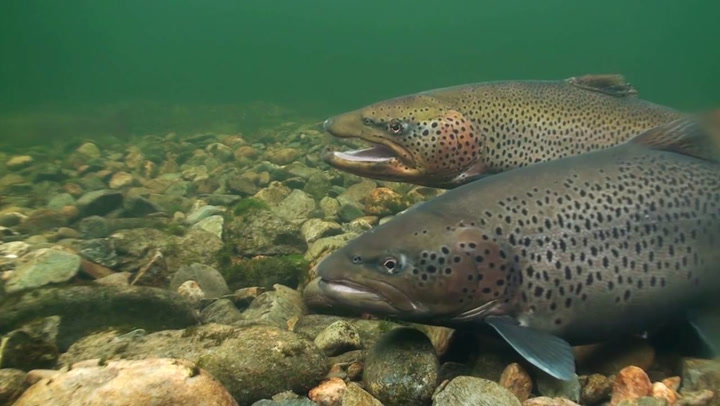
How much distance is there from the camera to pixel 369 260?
253cm

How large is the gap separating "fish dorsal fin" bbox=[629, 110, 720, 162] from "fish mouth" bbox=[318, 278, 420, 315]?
204 cm

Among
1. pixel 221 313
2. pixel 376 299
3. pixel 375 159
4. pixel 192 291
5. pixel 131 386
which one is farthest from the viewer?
pixel 375 159

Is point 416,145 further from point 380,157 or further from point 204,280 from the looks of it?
point 204,280

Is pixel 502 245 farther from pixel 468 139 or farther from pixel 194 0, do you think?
pixel 194 0

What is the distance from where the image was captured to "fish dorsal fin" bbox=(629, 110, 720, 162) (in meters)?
3.24

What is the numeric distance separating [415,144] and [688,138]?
215 cm

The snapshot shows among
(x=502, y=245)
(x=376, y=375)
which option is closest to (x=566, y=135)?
(x=502, y=245)

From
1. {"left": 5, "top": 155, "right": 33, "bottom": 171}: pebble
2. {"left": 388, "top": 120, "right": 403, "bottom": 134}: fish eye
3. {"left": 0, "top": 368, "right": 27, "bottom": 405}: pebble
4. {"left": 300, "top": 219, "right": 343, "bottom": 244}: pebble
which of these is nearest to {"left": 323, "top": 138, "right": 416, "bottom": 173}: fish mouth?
{"left": 388, "top": 120, "right": 403, "bottom": 134}: fish eye

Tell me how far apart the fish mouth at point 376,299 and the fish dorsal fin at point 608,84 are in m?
3.75

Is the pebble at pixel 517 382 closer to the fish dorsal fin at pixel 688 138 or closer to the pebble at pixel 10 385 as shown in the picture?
the fish dorsal fin at pixel 688 138

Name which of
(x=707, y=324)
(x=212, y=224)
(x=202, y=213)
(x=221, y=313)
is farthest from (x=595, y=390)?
(x=202, y=213)

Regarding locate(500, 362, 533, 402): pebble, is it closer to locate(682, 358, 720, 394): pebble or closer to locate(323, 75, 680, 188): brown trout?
locate(682, 358, 720, 394): pebble

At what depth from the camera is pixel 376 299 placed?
8.11ft

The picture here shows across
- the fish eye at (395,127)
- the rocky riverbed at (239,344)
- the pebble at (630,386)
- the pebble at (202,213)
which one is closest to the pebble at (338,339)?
the rocky riverbed at (239,344)
